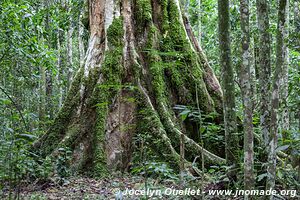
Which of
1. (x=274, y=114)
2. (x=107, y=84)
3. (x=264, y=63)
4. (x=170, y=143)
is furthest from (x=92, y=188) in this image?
(x=264, y=63)

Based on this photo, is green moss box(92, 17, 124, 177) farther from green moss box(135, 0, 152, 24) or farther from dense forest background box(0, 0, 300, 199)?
green moss box(135, 0, 152, 24)

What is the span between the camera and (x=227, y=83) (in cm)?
528

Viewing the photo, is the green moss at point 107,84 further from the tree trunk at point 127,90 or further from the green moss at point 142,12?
the green moss at point 142,12

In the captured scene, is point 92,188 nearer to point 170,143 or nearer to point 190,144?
point 170,143

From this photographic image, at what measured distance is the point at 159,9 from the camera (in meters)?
Answer: 8.45

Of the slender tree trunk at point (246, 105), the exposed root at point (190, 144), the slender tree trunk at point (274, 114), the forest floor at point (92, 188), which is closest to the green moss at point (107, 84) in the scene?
the forest floor at point (92, 188)

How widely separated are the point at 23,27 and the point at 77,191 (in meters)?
3.57

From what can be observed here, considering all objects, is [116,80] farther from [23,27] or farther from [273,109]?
[273,109]

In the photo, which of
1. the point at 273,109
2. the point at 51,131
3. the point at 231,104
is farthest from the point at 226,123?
the point at 51,131

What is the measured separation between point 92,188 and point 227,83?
2.81 metres

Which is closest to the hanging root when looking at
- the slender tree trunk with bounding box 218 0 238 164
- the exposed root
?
the exposed root

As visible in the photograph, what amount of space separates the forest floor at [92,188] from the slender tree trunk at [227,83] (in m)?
0.57

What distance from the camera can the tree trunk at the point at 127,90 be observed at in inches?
276

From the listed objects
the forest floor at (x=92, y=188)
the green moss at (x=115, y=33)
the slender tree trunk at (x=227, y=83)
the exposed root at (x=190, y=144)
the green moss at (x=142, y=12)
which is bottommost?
the forest floor at (x=92, y=188)
